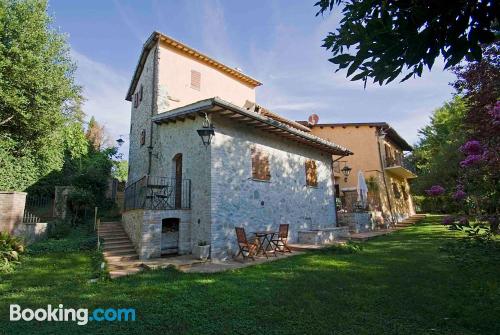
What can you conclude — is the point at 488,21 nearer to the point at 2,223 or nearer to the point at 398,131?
the point at 2,223

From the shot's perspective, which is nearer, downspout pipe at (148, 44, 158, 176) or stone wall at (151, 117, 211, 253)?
stone wall at (151, 117, 211, 253)

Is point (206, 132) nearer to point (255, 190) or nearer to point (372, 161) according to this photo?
point (255, 190)

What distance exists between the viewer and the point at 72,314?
4.36 m

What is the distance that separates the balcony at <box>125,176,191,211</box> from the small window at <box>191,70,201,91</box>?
5.28 meters

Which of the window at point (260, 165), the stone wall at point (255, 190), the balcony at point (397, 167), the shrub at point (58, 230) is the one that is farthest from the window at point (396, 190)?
the shrub at point (58, 230)

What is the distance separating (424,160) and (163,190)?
28045 mm

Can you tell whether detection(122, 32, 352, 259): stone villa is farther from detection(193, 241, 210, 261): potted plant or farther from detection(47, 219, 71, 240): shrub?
detection(47, 219, 71, 240): shrub

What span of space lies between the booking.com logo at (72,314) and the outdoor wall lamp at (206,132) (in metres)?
5.10

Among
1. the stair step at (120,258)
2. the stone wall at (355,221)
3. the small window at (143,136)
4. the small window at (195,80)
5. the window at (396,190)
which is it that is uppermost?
the small window at (195,80)

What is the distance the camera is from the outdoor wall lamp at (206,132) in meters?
8.32

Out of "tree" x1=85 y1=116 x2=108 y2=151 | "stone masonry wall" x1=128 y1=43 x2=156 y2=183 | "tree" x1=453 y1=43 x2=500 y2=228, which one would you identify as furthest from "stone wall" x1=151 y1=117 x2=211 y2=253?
"tree" x1=85 y1=116 x2=108 y2=151

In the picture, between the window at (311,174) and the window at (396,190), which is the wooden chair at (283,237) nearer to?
the window at (311,174)

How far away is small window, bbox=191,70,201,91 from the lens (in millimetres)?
13922

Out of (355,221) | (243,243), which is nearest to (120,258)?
(243,243)
